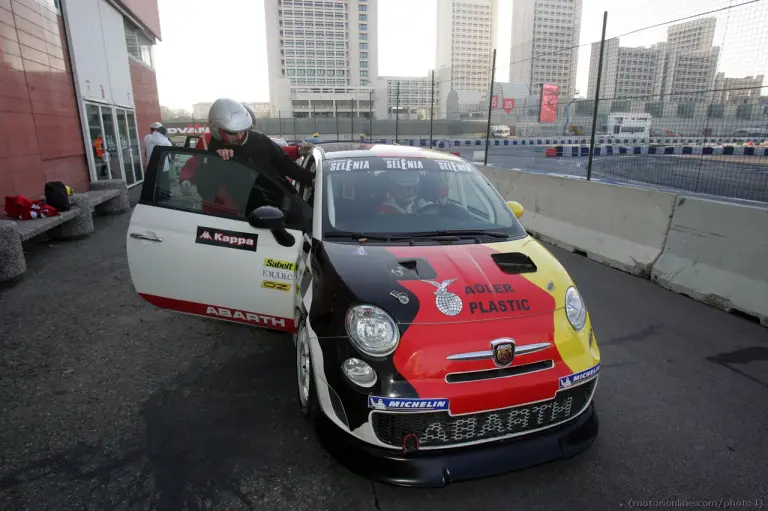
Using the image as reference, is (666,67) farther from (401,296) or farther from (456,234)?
(401,296)

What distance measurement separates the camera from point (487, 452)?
2.25 m

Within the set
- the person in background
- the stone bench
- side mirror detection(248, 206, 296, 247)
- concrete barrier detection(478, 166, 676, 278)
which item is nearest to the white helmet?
side mirror detection(248, 206, 296, 247)

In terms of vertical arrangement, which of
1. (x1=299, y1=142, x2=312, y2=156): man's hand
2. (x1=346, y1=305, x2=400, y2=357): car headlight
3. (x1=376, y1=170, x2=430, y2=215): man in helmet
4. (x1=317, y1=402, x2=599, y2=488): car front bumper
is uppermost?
(x1=299, y1=142, x2=312, y2=156): man's hand

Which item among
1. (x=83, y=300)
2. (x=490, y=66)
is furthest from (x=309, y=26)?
(x=83, y=300)

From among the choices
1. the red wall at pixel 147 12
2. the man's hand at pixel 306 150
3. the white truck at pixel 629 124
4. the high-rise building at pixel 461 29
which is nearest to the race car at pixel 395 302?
the man's hand at pixel 306 150

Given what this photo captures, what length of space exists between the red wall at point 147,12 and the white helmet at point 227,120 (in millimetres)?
13132

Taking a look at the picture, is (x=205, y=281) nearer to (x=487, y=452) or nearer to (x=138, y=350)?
(x=138, y=350)

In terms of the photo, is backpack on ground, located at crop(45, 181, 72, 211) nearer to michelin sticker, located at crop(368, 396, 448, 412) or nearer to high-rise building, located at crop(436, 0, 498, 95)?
michelin sticker, located at crop(368, 396, 448, 412)

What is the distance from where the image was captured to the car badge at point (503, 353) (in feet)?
7.38

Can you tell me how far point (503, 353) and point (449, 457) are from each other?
56 centimetres

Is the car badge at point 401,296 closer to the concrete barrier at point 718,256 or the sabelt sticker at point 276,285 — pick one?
the sabelt sticker at point 276,285

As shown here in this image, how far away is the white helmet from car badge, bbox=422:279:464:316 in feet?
8.65

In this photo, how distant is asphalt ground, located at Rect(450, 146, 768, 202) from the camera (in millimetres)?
9203

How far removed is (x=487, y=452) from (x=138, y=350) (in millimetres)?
3043
